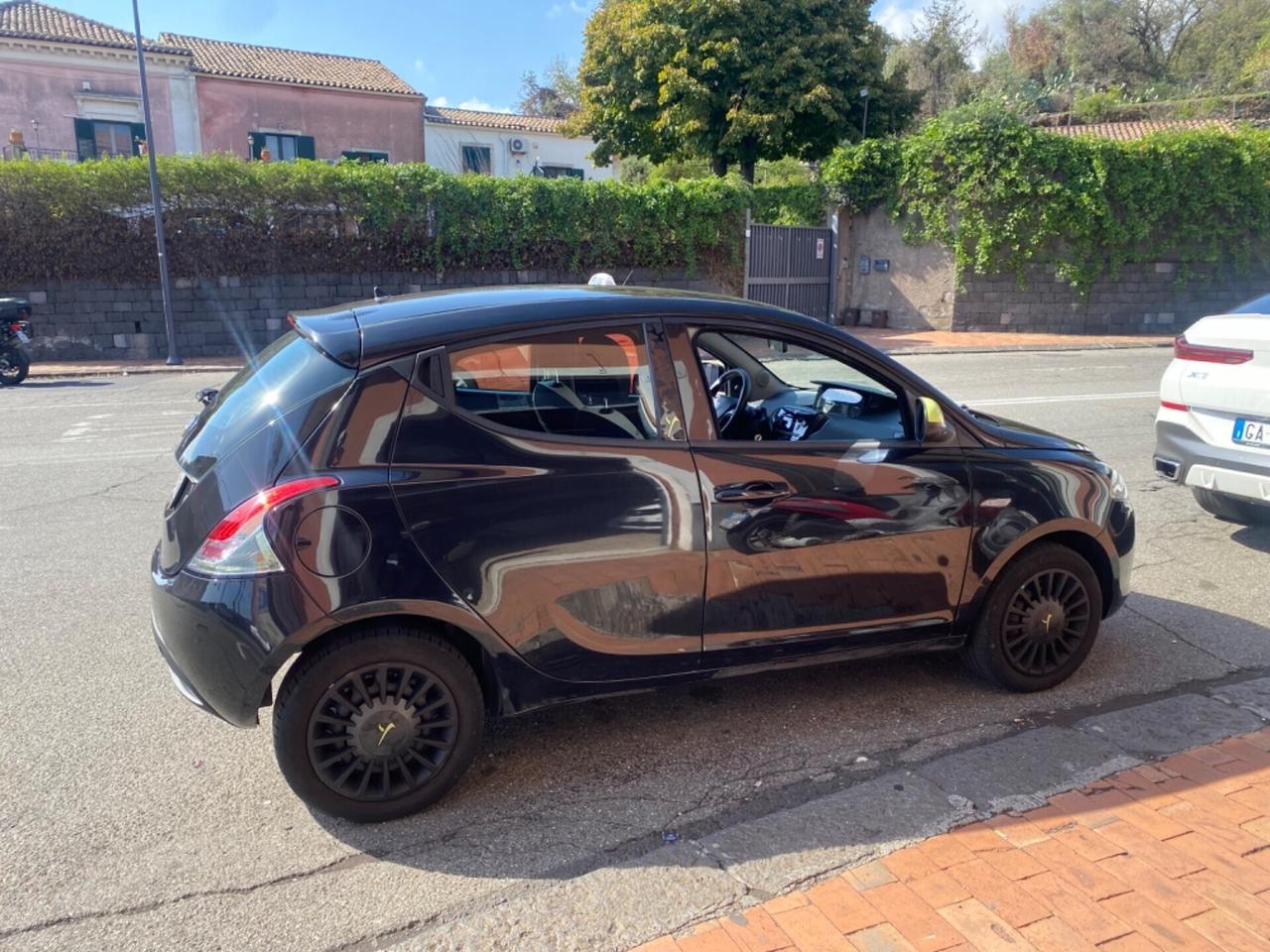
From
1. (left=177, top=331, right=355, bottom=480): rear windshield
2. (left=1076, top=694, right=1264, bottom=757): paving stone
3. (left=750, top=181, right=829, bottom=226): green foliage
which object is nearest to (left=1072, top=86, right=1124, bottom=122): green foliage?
(left=750, top=181, right=829, bottom=226): green foliage

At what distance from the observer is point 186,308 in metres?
17.8

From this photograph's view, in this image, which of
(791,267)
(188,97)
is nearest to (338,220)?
(791,267)

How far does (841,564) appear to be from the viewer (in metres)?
3.49

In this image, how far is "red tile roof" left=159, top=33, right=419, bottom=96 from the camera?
31283mm

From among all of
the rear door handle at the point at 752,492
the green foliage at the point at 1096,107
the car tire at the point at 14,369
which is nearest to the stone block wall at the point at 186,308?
the car tire at the point at 14,369

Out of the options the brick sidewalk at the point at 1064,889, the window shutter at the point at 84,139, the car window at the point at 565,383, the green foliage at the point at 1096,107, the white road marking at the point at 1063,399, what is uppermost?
the green foliage at the point at 1096,107

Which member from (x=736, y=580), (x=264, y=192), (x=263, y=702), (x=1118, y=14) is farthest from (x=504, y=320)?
(x=1118, y=14)

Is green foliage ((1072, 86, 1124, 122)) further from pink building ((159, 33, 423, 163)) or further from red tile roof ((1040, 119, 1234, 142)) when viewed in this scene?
pink building ((159, 33, 423, 163))

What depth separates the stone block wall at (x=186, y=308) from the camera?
17250mm

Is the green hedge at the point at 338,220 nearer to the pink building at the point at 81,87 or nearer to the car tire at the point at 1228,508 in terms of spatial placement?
the pink building at the point at 81,87

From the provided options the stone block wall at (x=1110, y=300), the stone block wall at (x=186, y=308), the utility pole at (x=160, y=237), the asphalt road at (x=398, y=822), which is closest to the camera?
the asphalt road at (x=398, y=822)

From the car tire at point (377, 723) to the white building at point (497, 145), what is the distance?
36.1 meters

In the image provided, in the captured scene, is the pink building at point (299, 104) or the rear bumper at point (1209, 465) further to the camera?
the pink building at point (299, 104)

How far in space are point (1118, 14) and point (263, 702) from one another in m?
53.0
